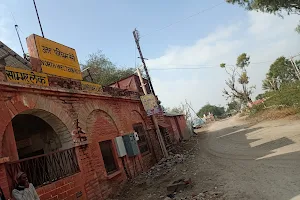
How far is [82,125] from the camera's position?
28.2 ft

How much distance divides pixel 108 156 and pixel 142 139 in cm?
387

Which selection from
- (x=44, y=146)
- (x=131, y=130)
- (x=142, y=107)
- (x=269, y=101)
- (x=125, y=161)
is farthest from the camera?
(x=269, y=101)

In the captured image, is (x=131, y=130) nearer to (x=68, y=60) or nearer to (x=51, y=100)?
(x=68, y=60)

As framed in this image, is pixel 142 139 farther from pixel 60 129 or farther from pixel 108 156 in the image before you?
pixel 60 129

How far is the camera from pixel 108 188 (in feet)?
28.6

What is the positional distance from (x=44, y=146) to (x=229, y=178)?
19.0 feet

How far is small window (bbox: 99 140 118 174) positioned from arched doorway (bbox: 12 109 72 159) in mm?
1843

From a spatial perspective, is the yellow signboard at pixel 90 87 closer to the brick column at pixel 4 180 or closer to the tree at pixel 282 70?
the brick column at pixel 4 180

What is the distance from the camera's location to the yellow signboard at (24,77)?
6351 millimetres

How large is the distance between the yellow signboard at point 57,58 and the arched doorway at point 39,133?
165cm

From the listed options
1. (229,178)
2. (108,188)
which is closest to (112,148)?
(108,188)

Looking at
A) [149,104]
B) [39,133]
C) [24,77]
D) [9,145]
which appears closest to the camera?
[9,145]

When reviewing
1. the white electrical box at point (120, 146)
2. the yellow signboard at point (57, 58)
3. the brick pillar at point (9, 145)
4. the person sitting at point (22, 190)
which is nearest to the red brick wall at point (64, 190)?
the brick pillar at point (9, 145)

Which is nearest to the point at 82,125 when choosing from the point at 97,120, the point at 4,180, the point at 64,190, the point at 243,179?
the point at 97,120
